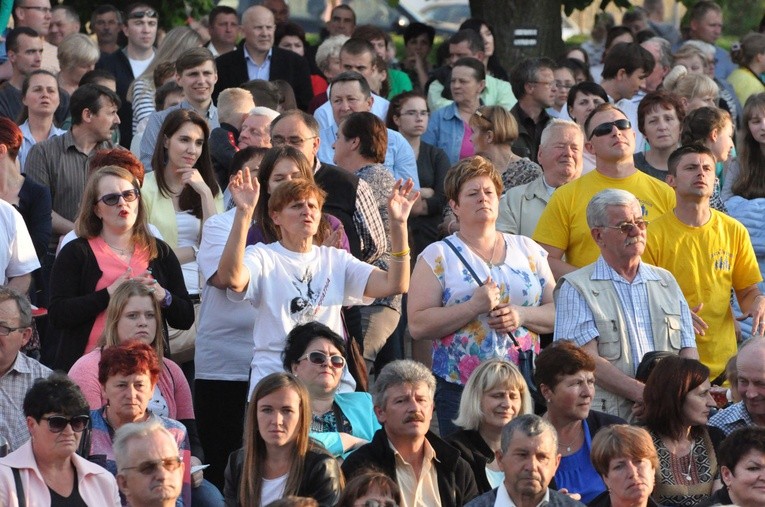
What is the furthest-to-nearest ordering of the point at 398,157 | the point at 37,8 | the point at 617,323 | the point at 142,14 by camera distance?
1. the point at 37,8
2. the point at 142,14
3. the point at 398,157
4. the point at 617,323

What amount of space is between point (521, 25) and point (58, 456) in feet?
32.4

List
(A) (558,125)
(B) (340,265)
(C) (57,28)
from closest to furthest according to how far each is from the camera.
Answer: (B) (340,265)
(A) (558,125)
(C) (57,28)

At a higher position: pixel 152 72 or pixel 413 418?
pixel 152 72

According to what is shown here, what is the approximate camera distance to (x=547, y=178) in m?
Answer: 10.3

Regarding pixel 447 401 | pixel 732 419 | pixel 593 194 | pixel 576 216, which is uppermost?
pixel 593 194

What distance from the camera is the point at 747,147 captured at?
35.6ft

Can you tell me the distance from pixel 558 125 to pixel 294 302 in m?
2.50

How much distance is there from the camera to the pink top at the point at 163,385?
8.01 meters

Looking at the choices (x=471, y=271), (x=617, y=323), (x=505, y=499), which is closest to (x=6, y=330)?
(x=471, y=271)

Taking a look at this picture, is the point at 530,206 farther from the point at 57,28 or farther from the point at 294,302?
the point at 57,28

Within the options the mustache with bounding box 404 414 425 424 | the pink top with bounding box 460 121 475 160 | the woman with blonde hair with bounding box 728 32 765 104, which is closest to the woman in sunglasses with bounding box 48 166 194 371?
the mustache with bounding box 404 414 425 424

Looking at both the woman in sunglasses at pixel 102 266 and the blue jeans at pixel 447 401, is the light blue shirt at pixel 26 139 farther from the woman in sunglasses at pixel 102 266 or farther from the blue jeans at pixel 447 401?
the blue jeans at pixel 447 401

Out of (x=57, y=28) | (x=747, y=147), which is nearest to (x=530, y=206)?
(x=747, y=147)

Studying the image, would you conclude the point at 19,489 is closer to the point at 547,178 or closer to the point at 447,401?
the point at 447,401
